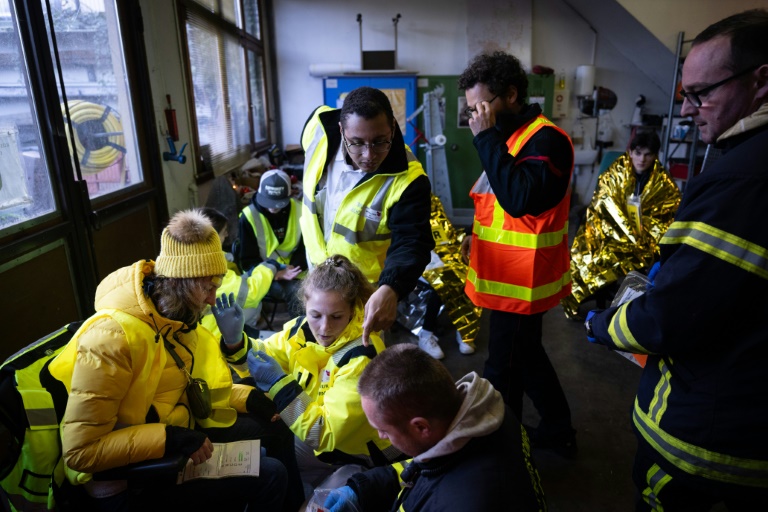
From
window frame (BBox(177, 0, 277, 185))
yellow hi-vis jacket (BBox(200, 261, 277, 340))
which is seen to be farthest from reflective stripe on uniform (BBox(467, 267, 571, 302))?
window frame (BBox(177, 0, 277, 185))

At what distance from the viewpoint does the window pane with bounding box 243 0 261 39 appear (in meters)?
5.56

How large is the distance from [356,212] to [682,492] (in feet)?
4.06

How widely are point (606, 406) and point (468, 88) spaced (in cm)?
183

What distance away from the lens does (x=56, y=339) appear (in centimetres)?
133

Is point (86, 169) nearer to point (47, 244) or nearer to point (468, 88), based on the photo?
point (47, 244)

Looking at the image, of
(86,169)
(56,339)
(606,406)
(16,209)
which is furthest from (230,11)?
(606,406)

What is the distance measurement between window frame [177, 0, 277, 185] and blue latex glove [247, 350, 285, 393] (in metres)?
2.48

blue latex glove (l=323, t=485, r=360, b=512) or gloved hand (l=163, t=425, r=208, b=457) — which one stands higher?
gloved hand (l=163, t=425, r=208, b=457)

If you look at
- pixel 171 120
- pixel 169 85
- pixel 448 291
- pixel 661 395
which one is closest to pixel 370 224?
pixel 661 395

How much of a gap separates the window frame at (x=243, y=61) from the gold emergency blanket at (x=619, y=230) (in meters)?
2.98

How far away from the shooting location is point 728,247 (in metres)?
0.94

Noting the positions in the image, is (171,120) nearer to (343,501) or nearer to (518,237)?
(518,237)

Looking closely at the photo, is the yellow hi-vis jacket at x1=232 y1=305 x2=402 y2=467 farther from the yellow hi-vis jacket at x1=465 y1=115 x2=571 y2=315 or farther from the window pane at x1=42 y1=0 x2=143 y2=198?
the window pane at x1=42 y1=0 x2=143 y2=198

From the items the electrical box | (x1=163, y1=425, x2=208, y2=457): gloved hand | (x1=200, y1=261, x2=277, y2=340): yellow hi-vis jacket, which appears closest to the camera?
(x1=163, y1=425, x2=208, y2=457): gloved hand
